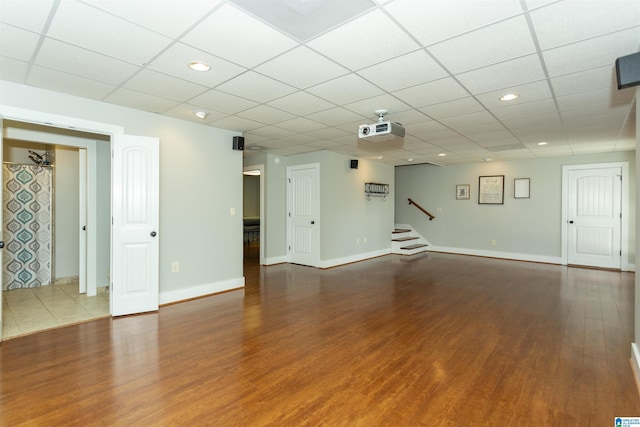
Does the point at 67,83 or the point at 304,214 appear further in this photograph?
the point at 304,214

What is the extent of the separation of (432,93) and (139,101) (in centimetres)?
320

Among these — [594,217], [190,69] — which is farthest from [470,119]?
[594,217]

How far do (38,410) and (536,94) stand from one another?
4878 millimetres

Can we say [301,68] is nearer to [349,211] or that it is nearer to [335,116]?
[335,116]

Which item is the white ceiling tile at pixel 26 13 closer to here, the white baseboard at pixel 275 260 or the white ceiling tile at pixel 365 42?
the white ceiling tile at pixel 365 42

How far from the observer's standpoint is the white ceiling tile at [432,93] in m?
3.00

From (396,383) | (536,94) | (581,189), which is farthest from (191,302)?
(581,189)

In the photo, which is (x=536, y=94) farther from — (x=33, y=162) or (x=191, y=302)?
(x=33, y=162)

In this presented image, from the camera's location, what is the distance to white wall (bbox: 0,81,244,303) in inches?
157

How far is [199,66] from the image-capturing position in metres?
2.65

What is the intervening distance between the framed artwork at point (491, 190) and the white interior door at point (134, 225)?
7.53m

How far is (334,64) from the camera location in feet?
8.54

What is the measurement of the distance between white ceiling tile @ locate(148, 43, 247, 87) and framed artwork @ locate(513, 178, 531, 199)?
7339 millimetres

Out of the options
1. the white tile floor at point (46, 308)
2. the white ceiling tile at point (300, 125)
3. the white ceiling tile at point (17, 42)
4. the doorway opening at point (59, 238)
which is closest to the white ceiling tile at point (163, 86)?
the white ceiling tile at point (17, 42)
